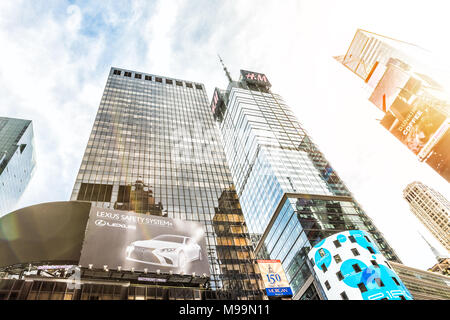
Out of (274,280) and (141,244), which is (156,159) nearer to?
(141,244)

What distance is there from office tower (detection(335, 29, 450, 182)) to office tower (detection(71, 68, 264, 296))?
37.6 m

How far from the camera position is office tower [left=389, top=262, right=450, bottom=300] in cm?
6191

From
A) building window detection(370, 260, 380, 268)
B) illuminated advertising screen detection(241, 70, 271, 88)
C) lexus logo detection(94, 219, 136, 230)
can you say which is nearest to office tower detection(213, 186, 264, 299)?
building window detection(370, 260, 380, 268)

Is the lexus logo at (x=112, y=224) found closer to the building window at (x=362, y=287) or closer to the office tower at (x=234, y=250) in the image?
the office tower at (x=234, y=250)

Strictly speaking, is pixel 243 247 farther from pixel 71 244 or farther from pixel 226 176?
pixel 71 244

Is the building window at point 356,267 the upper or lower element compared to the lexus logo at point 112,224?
upper

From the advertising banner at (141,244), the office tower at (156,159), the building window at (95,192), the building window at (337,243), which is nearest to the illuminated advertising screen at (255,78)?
the office tower at (156,159)

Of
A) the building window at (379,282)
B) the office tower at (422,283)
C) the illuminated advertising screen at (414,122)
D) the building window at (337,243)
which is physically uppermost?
the illuminated advertising screen at (414,122)

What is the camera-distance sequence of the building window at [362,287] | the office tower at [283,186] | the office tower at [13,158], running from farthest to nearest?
the office tower at [13,158] < the office tower at [283,186] < the building window at [362,287]

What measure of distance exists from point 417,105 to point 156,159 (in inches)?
2202

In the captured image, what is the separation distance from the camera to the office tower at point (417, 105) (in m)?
47.2

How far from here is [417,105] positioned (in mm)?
51219

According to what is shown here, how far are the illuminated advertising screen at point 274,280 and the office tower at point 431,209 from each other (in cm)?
17984

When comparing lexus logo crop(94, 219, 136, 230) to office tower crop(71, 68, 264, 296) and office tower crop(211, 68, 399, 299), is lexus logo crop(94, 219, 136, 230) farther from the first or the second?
office tower crop(211, 68, 399, 299)
